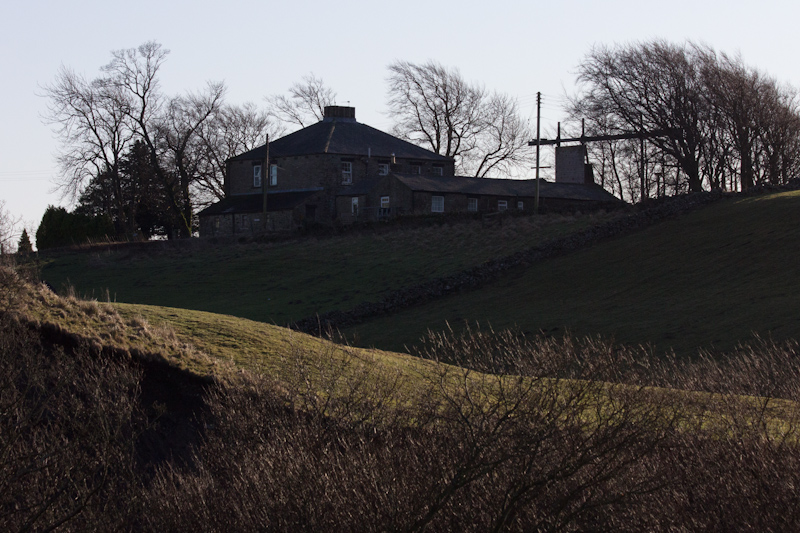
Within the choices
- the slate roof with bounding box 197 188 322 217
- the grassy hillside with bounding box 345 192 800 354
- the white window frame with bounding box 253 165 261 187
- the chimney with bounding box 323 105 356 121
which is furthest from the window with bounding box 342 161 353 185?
the grassy hillside with bounding box 345 192 800 354

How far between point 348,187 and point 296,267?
58.0 ft

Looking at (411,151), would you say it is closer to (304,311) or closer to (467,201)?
(467,201)

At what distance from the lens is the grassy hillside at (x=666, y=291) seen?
2952cm

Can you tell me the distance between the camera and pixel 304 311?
38.3 meters

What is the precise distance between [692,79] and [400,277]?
2965 centimetres

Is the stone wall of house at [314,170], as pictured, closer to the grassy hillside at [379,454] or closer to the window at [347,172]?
the window at [347,172]

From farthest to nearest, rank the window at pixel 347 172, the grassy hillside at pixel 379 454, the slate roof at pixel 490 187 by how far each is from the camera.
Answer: the window at pixel 347 172
the slate roof at pixel 490 187
the grassy hillside at pixel 379 454

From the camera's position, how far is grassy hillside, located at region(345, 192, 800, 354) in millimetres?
29516

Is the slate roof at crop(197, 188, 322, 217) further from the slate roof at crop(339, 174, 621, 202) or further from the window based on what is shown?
the slate roof at crop(339, 174, 621, 202)

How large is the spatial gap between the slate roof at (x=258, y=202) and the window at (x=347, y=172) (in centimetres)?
249

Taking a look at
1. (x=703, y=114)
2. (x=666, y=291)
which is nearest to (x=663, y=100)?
(x=703, y=114)

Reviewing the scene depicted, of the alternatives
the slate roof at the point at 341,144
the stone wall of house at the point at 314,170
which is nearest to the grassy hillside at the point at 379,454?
the stone wall of house at the point at 314,170

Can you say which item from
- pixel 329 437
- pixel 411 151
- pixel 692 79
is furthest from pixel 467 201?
pixel 329 437

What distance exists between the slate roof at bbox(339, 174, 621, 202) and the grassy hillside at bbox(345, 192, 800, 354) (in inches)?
638
